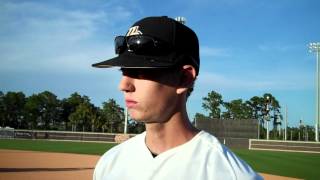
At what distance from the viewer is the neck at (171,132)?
2129 mm

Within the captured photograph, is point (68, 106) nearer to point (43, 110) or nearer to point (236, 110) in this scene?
point (43, 110)

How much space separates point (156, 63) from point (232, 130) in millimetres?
42100

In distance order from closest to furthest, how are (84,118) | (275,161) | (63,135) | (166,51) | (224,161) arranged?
(224,161) < (166,51) < (275,161) < (63,135) < (84,118)

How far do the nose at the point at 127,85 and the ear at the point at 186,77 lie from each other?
234 mm

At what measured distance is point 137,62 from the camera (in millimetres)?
2039

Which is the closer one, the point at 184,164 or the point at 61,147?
the point at 184,164

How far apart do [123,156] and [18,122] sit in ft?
317

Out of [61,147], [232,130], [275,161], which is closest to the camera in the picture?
[275,161]

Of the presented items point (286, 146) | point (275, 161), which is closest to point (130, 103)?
point (275, 161)

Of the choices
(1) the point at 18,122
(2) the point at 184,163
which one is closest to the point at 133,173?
(2) the point at 184,163

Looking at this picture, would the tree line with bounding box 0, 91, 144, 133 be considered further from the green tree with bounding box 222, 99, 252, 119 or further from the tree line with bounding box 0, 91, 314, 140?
the green tree with bounding box 222, 99, 252, 119

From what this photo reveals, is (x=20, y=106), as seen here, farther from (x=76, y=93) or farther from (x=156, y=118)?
(x=156, y=118)

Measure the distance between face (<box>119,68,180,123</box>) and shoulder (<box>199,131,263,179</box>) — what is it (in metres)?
0.23

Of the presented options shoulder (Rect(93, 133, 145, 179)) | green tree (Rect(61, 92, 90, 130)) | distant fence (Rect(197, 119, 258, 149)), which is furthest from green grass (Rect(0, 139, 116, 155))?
green tree (Rect(61, 92, 90, 130))
